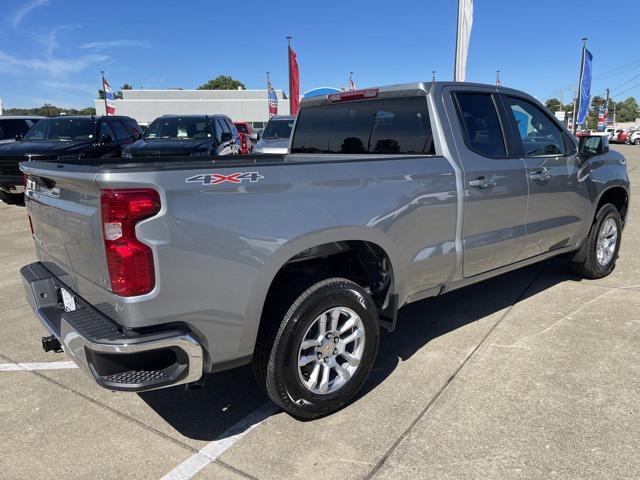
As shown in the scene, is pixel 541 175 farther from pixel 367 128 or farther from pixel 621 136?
pixel 621 136

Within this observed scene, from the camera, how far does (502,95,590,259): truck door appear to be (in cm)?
420

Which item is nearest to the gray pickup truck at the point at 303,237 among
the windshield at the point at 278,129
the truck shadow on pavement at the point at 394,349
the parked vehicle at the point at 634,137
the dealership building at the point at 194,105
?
the truck shadow on pavement at the point at 394,349

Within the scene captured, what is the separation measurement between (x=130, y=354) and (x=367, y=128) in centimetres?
257

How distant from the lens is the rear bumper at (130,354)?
2.27 metres

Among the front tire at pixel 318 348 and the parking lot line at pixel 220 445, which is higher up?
the front tire at pixel 318 348

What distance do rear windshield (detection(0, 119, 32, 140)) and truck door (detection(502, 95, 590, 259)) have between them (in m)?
13.6

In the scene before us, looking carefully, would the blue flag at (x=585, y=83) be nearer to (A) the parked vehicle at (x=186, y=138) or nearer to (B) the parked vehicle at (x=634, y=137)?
(B) the parked vehicle at (x=634, y=137)

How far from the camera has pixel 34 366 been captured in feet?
12.2

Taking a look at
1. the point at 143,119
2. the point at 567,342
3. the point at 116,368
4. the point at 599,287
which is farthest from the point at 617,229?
the point at 143,119

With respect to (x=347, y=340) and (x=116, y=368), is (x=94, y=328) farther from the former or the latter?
(x=347, y=340)

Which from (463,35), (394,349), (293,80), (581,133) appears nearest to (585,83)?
(581,133)

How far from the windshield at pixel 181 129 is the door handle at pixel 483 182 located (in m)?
8.27

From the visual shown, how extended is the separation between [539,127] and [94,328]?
152 inches

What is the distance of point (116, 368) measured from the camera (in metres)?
2.38
